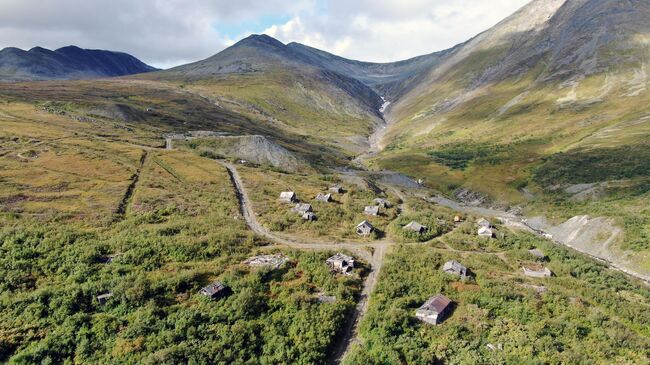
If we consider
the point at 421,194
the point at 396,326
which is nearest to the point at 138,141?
the point at 421,194

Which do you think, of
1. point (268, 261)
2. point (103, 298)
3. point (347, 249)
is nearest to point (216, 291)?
point (268, 261)

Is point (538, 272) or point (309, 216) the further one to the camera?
point (309, 216)

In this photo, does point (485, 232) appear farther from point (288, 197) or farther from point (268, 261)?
point (268, 261)

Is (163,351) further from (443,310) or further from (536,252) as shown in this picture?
(536,252)

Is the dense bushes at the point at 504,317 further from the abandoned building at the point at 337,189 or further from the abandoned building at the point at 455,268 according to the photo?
the abandoned building at the point at 337,189

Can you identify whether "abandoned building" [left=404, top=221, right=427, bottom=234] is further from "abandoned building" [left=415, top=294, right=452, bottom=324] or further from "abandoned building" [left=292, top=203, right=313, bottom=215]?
"abandoned building" [left=415, top=294, right=452, bottom=324]

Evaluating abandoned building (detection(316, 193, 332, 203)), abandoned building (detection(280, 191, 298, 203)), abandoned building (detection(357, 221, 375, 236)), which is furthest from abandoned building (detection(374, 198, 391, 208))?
abandoned building (detection(280, 191, 298, 203))
